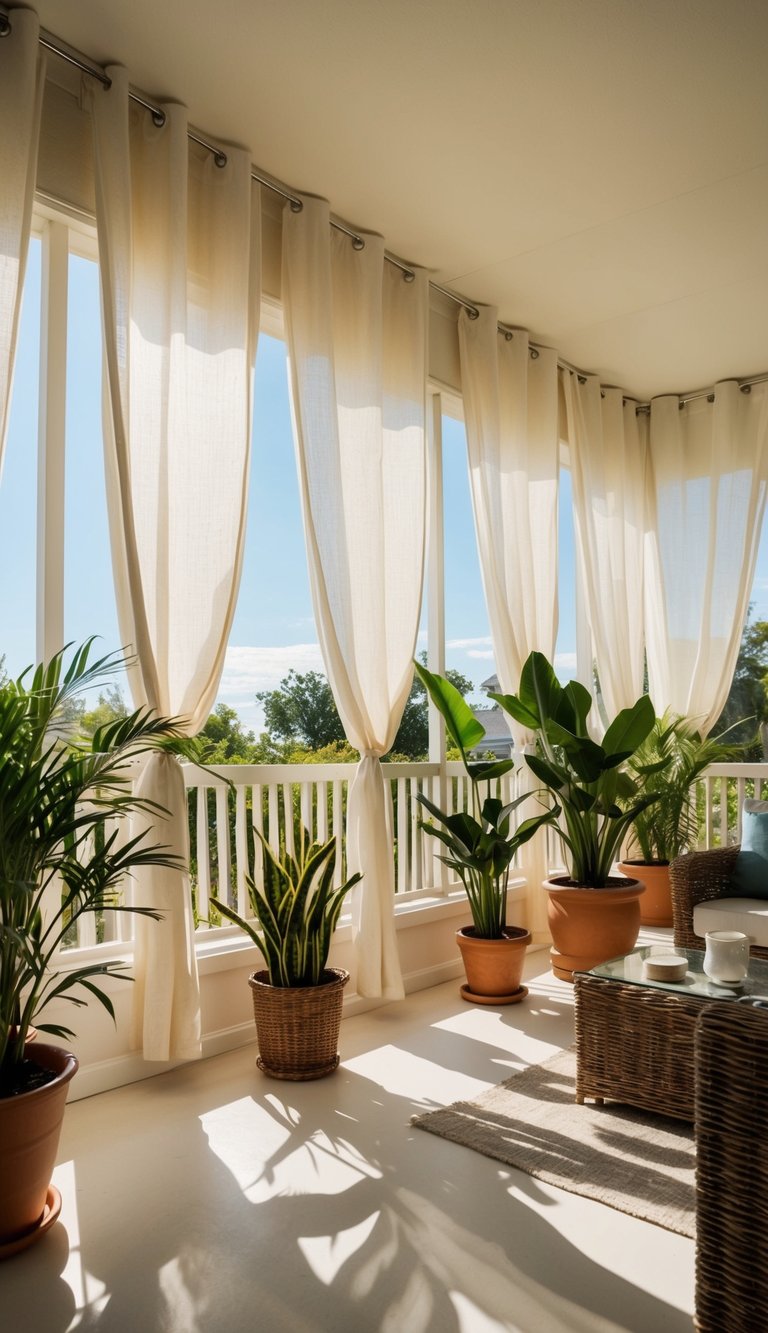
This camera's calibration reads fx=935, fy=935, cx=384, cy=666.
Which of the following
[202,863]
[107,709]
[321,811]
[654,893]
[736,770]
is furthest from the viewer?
[736,770]

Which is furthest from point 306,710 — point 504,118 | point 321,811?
point 504,118

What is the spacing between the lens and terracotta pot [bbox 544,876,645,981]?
4.19 meters

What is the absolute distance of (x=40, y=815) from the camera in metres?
2.22

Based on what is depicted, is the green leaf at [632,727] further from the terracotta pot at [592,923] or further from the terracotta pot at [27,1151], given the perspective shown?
the terracotta pot at [27,1151]

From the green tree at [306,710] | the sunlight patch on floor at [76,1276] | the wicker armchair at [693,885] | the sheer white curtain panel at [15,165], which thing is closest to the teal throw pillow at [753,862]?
the wicker armchair at [693,885]

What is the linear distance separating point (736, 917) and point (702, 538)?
293 centimetres

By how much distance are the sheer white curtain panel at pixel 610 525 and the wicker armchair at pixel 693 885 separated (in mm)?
1697

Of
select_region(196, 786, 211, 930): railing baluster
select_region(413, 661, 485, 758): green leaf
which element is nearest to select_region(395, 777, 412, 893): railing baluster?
select_region(413, 661, 485, 758): green leaf

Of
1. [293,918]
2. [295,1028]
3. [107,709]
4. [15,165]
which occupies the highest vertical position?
[15,165]

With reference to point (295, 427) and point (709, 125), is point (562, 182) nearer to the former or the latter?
point (709, 125)

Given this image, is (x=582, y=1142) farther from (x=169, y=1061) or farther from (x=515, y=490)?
(x=515, y=490)

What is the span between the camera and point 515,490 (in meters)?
4.96

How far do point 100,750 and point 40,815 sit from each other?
0.29 metres

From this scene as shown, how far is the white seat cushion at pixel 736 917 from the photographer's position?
3740mm
